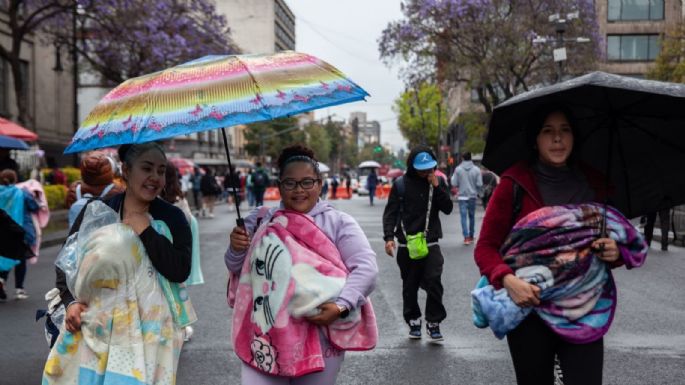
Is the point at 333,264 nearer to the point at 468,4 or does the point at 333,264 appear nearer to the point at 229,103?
the point at 229,103

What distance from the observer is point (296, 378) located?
10.7 ft

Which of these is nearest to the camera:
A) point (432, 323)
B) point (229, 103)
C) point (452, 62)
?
point (229, 103)

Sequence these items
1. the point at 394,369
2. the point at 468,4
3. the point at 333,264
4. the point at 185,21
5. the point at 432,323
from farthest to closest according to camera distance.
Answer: the point at 468,4 → the point at 185,21 → the point at 432,323 → the point at 394,369 → the point at 333,264

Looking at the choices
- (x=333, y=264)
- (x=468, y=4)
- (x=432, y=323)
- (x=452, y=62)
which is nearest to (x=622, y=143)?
(x=333, y=264)

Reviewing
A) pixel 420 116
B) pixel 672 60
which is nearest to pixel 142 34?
pixel 672 60

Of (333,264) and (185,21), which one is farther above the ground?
(185,21)

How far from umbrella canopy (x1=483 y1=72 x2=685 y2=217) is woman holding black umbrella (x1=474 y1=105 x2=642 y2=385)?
0.32 feet

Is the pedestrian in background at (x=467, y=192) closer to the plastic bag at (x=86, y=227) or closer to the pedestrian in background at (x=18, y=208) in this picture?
the pedestrian in background at (x=18, y=208)

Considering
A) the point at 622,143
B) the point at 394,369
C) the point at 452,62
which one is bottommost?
the point at 394,369

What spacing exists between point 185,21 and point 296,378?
2655cm

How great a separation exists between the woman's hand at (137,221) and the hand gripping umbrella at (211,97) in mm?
396

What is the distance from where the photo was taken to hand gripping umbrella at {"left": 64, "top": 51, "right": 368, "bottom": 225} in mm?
2939

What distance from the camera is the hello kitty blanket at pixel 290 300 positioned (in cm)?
313

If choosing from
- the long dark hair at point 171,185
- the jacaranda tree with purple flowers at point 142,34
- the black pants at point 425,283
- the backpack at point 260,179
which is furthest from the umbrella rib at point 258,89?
the backpack at point 260,179
